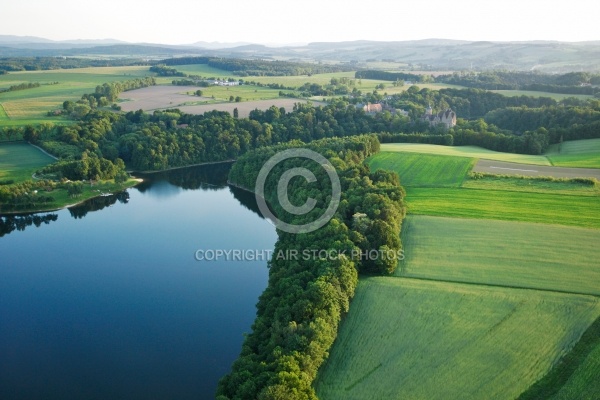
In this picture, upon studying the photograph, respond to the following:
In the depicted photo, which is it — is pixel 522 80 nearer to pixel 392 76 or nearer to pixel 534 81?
pixel 534 81

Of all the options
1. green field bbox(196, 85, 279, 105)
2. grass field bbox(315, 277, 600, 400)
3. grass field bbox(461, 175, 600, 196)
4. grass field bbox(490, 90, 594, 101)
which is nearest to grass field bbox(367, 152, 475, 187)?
grass field bbox(461, 175, 600, 196)

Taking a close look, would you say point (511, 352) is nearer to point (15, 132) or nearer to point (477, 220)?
point (477, 220)

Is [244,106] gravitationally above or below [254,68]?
below

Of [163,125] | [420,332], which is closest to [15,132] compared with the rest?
[163,125]

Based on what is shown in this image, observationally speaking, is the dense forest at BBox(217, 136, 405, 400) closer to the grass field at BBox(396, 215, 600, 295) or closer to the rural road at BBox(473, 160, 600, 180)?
the grass field at BBox(396, 215, 600, 295)

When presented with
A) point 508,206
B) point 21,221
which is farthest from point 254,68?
point 508,206

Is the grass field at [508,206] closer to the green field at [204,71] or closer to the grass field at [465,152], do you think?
the grass field at [465,152]
